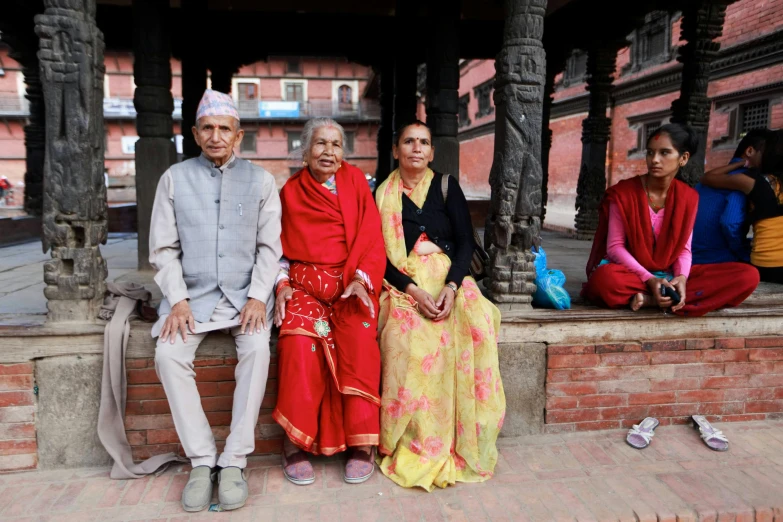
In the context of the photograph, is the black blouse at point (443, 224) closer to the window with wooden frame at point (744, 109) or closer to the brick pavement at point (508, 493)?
the brick pavement at point (508, 493)

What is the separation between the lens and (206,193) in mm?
2686

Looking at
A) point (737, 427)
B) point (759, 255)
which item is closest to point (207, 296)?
point (737, 427)

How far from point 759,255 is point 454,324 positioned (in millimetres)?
2518

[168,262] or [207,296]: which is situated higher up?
[168,262]

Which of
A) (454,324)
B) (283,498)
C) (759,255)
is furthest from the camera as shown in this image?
(759,255)

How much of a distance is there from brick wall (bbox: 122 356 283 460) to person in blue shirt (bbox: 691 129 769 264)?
295 cm

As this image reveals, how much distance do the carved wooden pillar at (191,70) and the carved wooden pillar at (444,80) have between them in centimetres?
310

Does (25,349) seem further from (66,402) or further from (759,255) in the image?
(759,255)

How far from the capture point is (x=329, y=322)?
2.70 metres

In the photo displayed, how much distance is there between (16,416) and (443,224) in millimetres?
2406

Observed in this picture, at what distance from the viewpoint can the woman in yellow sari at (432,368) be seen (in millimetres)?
2682

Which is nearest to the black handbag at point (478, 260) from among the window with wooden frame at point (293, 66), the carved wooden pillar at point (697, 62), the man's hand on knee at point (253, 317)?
the man's hand on knee at point (253, 317)

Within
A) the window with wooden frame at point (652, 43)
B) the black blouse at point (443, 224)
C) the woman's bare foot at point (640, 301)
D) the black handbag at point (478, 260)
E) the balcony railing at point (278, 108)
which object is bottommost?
the woman's bare foot at point (640, 301)

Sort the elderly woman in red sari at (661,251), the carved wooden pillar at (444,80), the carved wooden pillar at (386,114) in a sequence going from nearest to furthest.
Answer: the elderly woman in red sari at (661,251)
the carved wooden pillar at (444,80)
the carved wooden pillar at (386,114)
